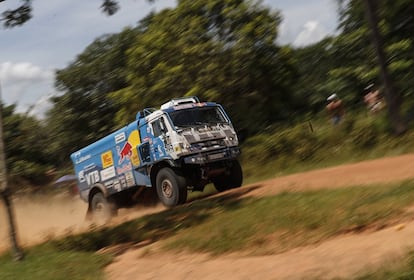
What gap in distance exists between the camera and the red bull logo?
49.5 ft

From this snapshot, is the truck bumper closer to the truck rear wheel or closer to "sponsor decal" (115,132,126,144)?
"sponsor decal" (115,132,126,144)

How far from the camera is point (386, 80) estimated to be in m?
16.4

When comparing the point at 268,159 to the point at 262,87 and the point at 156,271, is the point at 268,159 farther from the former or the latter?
the point at 156,271

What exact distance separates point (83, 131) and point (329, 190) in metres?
24.3

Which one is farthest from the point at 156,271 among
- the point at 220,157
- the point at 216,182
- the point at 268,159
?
the point at 268,159

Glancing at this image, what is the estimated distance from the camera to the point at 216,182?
51.0 ft

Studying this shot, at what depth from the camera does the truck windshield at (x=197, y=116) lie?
13.7 m

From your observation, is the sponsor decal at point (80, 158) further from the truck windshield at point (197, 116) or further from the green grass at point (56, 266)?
the green grass at point (56, 266)

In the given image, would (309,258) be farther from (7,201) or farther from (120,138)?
(120,138)

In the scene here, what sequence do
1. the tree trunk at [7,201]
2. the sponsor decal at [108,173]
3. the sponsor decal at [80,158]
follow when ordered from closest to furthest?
the tree trunk at [7,201] → the sponsor decal at [108,173] → the sponsor decal at [80,158]

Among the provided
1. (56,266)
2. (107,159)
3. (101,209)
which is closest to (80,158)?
(107,159)

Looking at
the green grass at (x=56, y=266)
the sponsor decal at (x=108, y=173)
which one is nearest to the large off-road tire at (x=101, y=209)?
the sponsor decal at (x=108, y=173)

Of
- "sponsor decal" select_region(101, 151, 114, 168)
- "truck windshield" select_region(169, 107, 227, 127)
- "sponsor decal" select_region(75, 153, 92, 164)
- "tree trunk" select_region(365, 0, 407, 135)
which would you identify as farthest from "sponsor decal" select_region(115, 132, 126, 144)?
"tree trunk" select_region(365, 0, 407, 135)

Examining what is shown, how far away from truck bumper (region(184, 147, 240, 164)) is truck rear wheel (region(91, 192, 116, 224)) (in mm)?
3749
